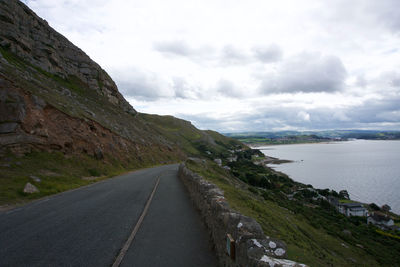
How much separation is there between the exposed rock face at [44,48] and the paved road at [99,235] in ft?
100

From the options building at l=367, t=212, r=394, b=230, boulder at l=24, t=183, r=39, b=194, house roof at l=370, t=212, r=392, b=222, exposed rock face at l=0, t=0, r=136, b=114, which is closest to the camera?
boulder at l=24, t=183, r=39, b=194

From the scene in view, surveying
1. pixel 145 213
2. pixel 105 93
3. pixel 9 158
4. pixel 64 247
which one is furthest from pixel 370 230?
pixel 105 93

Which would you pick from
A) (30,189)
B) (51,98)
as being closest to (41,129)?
(51,98)

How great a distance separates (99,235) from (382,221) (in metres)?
51.2

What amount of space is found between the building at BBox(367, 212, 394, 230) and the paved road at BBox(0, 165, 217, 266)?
151 feet

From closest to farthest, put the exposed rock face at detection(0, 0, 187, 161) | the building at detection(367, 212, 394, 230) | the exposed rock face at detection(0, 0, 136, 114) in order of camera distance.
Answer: the exposed rock face at detection(0, 0, 187, 161)
the exposed rock face at detection(0, 0, 136, 114)
the building at detection(367, 212, 394, 230)

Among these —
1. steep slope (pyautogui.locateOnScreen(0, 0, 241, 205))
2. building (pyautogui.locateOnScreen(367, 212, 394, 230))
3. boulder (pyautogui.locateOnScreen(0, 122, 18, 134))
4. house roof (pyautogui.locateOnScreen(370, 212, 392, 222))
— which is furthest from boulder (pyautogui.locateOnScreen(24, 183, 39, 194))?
house roof (pyautogui.locateOnScreen(370, 212, 392, 222))

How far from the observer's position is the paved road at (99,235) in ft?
16.8

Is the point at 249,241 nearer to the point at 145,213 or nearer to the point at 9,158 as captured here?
the point at 145,213

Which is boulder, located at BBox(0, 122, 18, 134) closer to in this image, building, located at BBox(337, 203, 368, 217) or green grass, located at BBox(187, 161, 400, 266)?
green grass, located at BBox(187, 161, 400, 266)

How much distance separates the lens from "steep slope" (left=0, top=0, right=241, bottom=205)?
1709 centimetres

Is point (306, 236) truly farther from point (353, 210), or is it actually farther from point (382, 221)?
point (353, 210)

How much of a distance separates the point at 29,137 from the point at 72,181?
520 centimetres

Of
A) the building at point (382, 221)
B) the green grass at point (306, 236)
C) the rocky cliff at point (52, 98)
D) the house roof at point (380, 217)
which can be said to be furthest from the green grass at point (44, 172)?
the house roof at point (380, 217)
